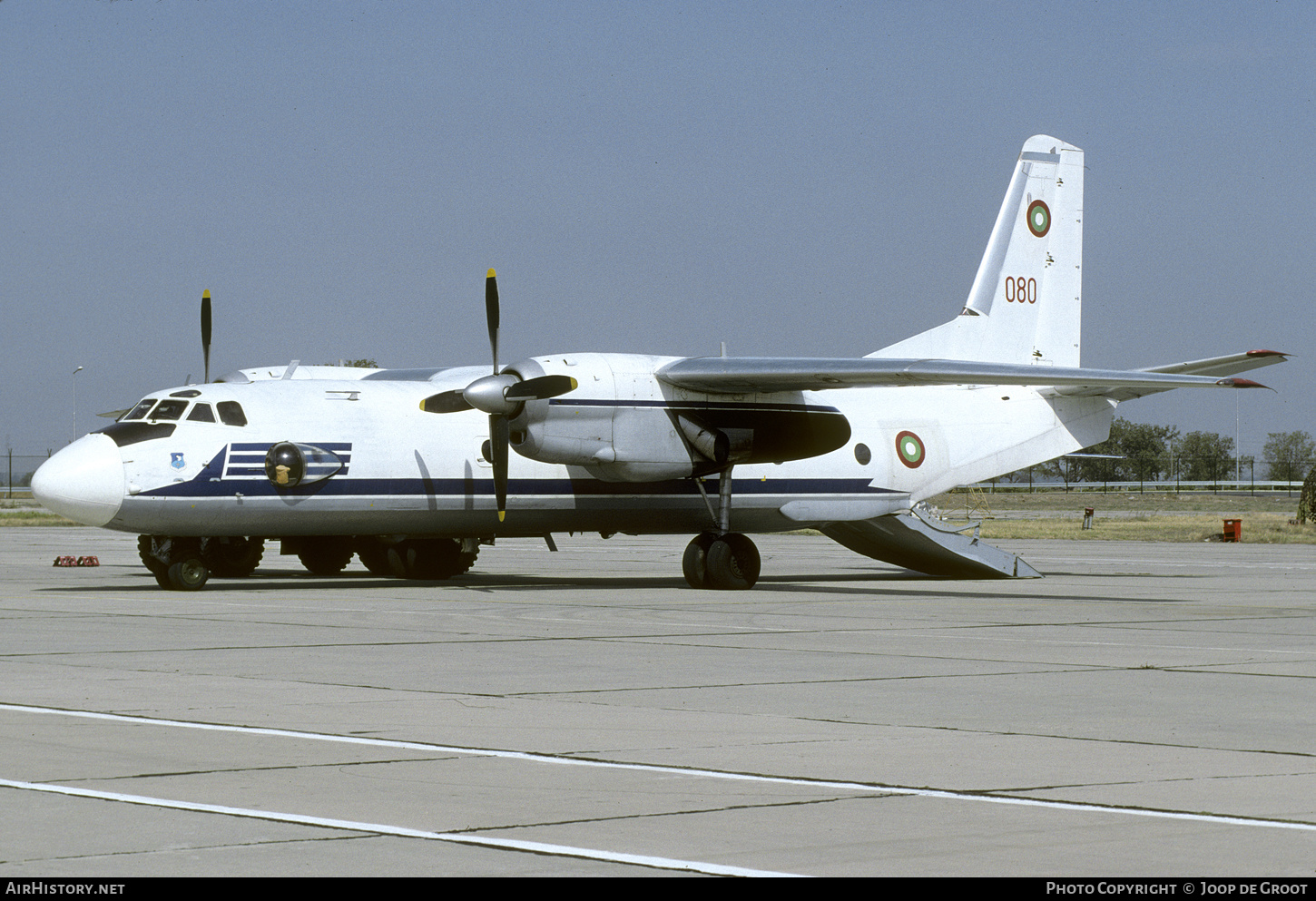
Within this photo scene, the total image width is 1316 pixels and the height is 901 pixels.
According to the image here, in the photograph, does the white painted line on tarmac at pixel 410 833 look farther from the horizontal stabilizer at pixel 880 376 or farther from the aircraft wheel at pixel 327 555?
the aircraft wheel at pixel 327 555

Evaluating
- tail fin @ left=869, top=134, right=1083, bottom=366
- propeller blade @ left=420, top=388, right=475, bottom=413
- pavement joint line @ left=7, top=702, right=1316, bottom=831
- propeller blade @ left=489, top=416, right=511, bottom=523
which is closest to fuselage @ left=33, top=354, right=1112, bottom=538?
propeller blade @ left=420, top=388, right=475, bottom=413

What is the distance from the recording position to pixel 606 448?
25641mm

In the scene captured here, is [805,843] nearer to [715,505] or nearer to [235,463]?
[235,463]

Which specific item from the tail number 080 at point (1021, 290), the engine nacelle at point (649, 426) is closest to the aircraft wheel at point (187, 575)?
the engine nacelle at point (649, 426)

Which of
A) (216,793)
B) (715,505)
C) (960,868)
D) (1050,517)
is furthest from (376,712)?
(1050,517)

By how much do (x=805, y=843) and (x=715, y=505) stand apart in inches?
856

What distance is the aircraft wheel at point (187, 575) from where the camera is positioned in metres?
24.9

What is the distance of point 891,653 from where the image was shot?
15.5 meters

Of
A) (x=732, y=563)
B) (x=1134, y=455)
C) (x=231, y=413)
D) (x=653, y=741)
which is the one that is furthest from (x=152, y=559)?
(x=1134, y=455)

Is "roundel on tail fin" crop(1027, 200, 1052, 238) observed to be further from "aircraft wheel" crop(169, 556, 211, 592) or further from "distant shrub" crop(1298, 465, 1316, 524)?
"distant shrub" crop(1298, 465, 1316, 524)

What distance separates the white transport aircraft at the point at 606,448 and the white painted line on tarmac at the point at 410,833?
16219mm

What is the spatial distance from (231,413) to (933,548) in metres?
13.2

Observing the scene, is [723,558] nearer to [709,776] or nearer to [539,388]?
[539,388]

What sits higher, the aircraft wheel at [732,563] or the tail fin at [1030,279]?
the tail fin at [1030,279]
